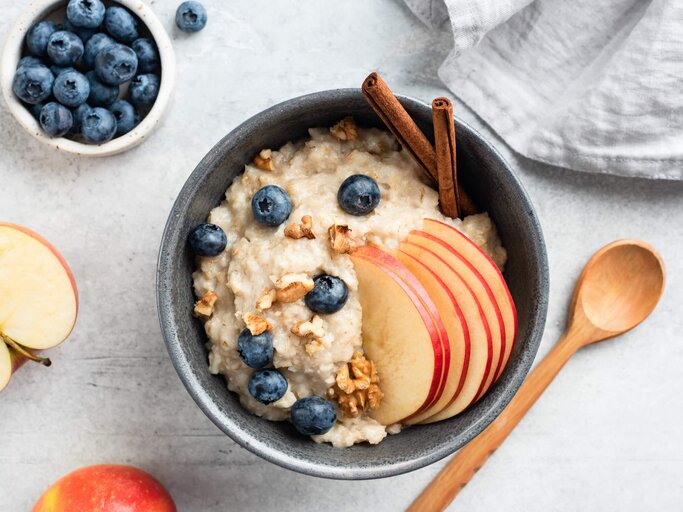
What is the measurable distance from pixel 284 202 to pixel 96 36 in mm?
701

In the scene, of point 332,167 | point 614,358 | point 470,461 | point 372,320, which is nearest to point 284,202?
point 332,167

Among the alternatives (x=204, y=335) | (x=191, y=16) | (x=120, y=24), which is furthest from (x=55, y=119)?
(x=204, y=335)

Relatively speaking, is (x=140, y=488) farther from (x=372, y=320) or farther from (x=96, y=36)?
(x=96, y=36)

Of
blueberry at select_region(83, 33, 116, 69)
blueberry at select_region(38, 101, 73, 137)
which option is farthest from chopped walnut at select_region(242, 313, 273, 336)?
blueberry at select_region(83, 33, 116, 69)

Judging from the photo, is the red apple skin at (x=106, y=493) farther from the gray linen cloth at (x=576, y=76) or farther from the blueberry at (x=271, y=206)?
the gray linen cloth at (x=576, y=76)

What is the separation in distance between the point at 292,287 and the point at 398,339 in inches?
9.8

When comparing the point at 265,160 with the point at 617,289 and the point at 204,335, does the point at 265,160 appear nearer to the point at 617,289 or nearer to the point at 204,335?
the point at 204,335

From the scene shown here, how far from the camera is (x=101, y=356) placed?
6.36 feet

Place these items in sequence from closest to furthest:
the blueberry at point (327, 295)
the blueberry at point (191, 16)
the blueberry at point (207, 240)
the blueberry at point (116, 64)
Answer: the blueberry at point (327, 295)
the blueberry at point (207, 240)
the blueberry at point (116, 64)
the blueberry at point (191, 16)

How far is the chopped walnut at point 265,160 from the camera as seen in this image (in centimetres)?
168

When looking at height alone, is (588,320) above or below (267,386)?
below

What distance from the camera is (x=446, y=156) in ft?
5.20

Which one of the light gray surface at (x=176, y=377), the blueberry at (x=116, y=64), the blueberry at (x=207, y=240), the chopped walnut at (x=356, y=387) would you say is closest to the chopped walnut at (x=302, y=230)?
the blueberry at (x=207, y=240)

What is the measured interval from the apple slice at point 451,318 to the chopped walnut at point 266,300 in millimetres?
276
